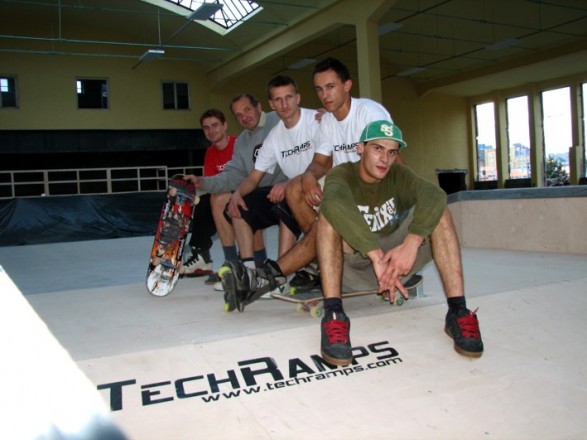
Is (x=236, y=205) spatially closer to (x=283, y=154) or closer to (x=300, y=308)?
(x=283, y=154)

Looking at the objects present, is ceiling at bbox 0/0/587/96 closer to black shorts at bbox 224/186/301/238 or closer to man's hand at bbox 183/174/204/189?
man's hand at bbox 183/174/204/189

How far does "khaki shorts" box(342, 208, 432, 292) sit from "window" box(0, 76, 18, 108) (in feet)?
60.2

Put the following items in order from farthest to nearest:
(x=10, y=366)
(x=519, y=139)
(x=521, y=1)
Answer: (x=519, y=139) → (x=521, y=1) → (x=10, y=366)

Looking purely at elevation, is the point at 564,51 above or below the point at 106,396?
above

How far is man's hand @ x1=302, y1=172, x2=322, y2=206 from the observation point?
2.87m

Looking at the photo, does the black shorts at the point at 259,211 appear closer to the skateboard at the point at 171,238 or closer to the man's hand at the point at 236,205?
the man's hand at the point at 236,205

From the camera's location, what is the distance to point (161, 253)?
12.0 feet

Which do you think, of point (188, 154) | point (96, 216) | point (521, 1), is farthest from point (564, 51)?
point (96, 216)

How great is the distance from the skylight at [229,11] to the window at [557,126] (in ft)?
44.0

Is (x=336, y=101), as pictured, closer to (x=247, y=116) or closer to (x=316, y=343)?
(x=247, y=116)

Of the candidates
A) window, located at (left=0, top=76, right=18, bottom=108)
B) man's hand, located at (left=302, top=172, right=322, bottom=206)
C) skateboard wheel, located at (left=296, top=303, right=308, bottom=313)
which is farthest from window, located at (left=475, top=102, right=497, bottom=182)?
skateboard wheel, located at (left=296, top=303, right=308, bottom=313)

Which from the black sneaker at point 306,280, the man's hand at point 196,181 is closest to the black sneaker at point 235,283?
the black sneaker at point 306,280

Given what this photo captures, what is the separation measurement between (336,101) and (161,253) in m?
1.56

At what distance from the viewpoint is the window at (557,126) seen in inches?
848
